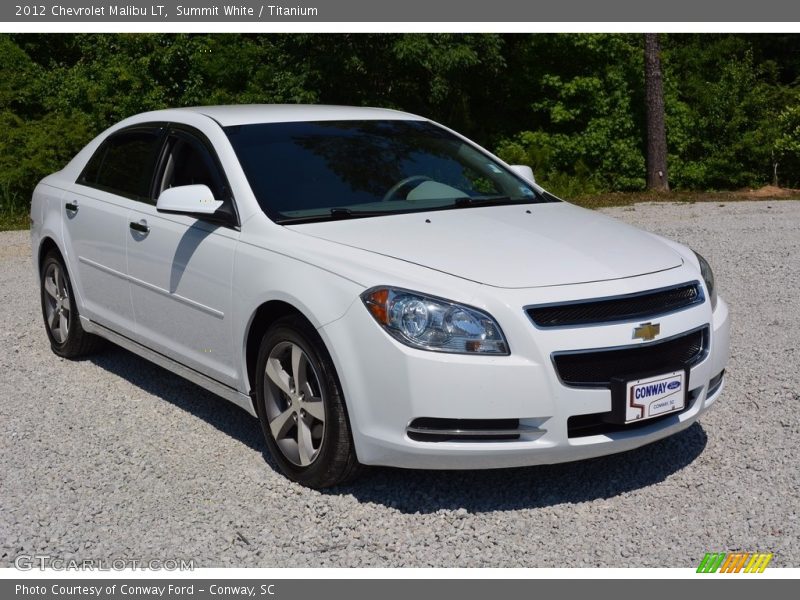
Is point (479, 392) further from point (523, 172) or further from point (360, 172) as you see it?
point (523, 172)

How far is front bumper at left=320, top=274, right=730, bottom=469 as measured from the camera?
407cm

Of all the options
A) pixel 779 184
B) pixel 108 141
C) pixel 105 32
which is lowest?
pixel 779 184

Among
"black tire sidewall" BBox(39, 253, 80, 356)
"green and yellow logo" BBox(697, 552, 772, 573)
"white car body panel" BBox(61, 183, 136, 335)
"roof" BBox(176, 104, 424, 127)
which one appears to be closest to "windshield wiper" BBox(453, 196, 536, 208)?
"roof" BBox(176, 104, 424, 127)

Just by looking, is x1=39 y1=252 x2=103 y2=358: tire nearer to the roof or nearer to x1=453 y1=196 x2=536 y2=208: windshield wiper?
the roof

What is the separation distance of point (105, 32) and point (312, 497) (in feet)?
72.6

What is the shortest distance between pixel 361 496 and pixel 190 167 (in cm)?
218

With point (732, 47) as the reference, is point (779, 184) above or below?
below

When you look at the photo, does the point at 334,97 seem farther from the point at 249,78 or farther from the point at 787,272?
the point at 787,272

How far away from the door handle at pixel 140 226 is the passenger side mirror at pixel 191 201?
63 centimetres

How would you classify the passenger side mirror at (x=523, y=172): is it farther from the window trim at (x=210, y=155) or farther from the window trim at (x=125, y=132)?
the window trim at (x=125, y=132)

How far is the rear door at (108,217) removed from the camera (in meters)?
6.04

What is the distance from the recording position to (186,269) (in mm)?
5305

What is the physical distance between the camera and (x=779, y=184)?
2620 centimetres

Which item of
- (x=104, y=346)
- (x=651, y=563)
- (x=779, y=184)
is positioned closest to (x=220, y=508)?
(x=651, y=563)
